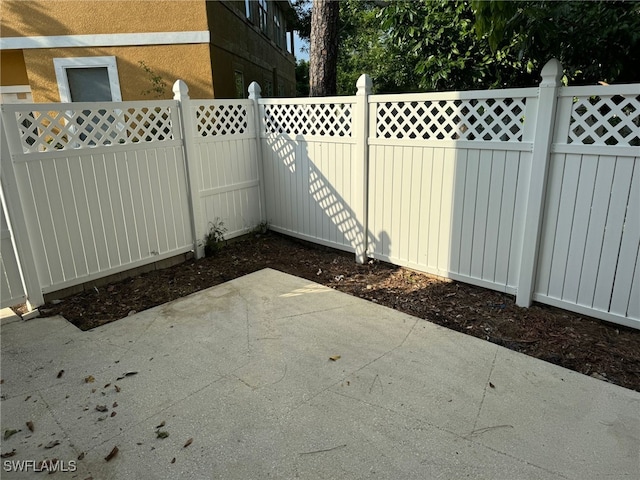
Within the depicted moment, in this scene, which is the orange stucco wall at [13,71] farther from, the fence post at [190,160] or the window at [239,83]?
the fence post at [190,160]

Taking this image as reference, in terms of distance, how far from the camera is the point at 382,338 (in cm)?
325

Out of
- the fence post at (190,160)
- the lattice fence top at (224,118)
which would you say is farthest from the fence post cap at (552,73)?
the lattice fence top at (224,118)

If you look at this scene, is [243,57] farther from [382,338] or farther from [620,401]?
[620,401]

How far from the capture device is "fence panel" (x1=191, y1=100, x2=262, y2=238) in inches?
197

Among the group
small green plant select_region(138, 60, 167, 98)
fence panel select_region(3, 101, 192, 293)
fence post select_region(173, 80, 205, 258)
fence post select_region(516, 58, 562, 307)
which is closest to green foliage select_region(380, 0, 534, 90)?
fence post select_region(516, 58, 562, 307)

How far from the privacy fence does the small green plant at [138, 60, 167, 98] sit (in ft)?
9.42

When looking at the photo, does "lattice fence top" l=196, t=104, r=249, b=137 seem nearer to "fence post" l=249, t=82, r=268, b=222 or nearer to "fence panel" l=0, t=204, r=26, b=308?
"fence post" l=249, t=82, r=268, b=222

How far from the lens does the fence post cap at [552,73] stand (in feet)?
9.92

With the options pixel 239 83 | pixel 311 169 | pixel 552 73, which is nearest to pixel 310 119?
pixel 311 169

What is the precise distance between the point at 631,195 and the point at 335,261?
291 cm

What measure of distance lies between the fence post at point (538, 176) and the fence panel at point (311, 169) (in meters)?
1.75

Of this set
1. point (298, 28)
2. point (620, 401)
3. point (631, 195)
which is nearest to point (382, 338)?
point (620, 401)

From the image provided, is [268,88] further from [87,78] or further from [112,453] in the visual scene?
[112,453]

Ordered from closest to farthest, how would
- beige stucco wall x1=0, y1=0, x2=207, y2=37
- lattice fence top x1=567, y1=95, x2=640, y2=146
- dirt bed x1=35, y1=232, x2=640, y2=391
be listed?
lattice fence top x1=567, y1=95, x2=640, y2=146, dirt bed x1=35, y1=232, x2=640, y2=391, beige stucco wall x1=0, y1=0, x2=207, y2=37
